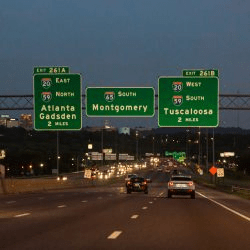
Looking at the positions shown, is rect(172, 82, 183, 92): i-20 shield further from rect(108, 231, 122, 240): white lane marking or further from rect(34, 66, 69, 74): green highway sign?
rect(108, 231, 122, 240): white lane marking

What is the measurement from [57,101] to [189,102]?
8809 millimetres

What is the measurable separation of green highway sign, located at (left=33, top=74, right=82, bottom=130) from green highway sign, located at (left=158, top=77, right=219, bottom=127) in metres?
5.64

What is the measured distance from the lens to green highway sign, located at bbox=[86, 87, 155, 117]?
159 ft

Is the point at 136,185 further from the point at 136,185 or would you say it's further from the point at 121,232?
the point at 121,232

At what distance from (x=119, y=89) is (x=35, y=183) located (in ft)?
63.1

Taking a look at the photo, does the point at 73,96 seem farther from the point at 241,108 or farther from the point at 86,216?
the point at 86,216

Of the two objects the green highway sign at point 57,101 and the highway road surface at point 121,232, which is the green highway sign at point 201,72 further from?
the highway road surface at point 121,232

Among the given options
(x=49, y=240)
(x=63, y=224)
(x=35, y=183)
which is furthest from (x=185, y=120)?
(x=49, y=240)

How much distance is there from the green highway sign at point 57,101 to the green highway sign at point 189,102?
5.64 metres

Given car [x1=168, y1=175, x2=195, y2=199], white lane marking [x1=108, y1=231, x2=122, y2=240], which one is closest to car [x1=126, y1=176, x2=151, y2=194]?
car [x1=168, y1=175, x2=195, y2=199]

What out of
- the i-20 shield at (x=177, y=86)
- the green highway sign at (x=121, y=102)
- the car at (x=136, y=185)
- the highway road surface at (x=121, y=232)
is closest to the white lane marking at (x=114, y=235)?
the highway road surface at (x=121, y=232)

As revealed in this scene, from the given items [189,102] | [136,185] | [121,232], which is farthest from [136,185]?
[121,232]

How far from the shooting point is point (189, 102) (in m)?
48.1

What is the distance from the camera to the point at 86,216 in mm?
27250
